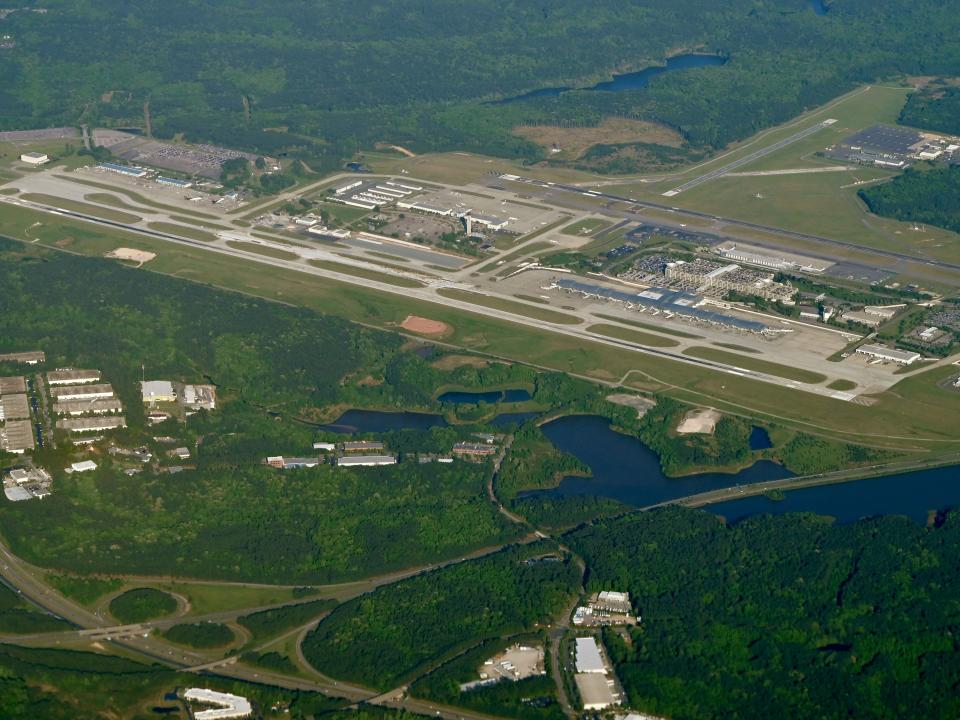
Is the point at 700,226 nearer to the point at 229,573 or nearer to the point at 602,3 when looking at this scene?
the point at 229,573

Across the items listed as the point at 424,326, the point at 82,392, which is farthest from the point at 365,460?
the point at 424,326

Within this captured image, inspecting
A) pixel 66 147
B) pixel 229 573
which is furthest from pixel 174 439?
pixel 66 147

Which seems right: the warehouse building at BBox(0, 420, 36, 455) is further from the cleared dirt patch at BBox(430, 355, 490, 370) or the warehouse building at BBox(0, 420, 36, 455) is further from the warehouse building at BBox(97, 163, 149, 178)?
the warehouse building at BBox(97, 163, 149, 178)

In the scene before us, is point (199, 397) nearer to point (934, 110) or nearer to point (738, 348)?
point (738, 348)

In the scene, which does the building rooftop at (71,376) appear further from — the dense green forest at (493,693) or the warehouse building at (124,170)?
the warehouse building at (124,170)

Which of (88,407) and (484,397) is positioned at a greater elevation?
(88,407)

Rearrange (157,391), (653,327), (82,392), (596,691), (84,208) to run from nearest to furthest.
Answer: (596,691)
(82,392)
(157,391)
(653,327)
(84,208)

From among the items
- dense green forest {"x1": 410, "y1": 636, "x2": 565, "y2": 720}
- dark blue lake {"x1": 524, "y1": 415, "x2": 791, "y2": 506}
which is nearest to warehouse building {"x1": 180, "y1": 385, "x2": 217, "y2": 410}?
dark blue lake {"x1": 524, "y1": 415, "x2": 791, "y2": 506}
